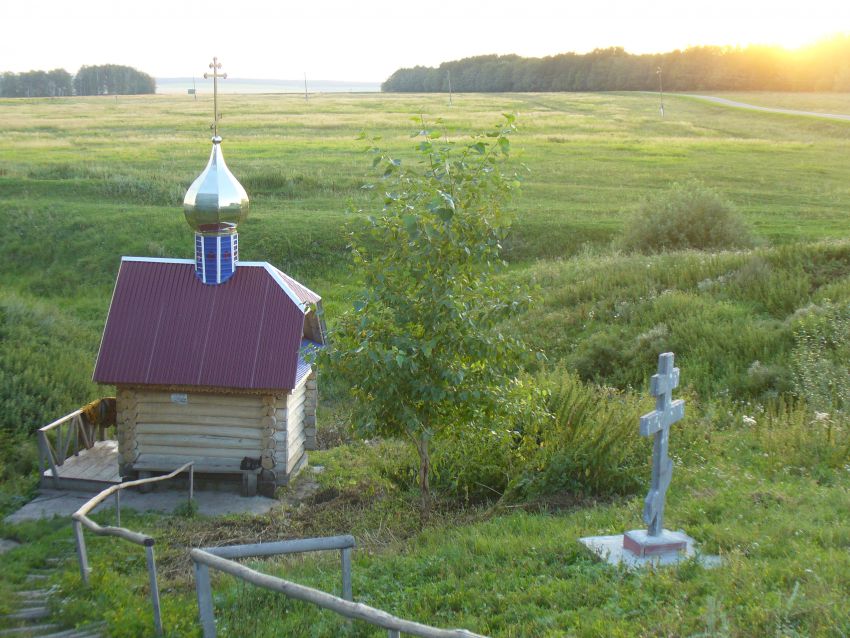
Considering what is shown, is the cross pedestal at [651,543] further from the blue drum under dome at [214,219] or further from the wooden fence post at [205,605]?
the blue drum under dome at [214,219]

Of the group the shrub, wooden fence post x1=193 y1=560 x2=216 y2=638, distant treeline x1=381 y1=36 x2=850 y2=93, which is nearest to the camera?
wooden fence post x1=193 y1=560 x2=216 y2=638

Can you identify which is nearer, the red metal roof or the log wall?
the red metal roof

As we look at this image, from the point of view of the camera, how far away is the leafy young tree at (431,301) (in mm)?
8828

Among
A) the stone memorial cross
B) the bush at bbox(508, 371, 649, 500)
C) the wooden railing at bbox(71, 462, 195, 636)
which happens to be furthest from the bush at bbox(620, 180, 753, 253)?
the wooden railing at bbox(71, 462, 195, 636)

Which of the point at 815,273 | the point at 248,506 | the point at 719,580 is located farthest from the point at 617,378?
the point at 719,580

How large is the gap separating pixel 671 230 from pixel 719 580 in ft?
70.3

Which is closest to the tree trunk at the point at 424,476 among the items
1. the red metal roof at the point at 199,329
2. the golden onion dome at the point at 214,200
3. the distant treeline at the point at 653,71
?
the red metal roof at the point at 199,329

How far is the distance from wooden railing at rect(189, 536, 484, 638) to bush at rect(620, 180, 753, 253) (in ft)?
68.1

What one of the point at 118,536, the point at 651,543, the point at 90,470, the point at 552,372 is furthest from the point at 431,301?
the point at 90,470

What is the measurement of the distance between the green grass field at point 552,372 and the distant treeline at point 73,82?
228ft

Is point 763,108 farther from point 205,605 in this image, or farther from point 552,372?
point 205,605

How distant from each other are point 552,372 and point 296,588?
11052 mm

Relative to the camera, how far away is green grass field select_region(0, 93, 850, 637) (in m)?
6.55

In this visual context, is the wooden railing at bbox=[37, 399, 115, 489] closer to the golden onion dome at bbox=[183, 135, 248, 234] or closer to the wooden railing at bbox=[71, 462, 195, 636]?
the golden onion dome at bbox=[183, 135, 248, 234]
